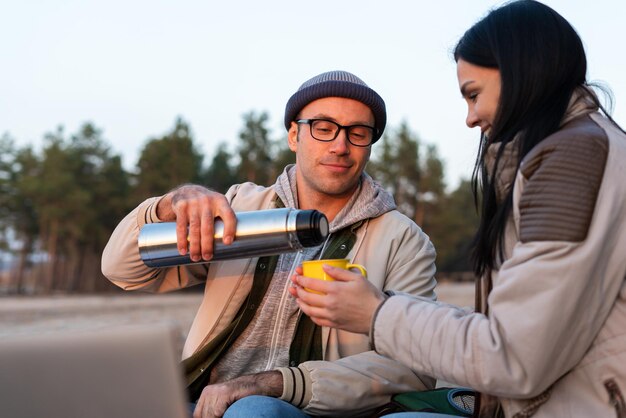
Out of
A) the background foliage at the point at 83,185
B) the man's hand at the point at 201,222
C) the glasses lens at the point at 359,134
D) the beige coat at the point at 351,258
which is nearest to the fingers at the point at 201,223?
the man's hand at the point at 201,222

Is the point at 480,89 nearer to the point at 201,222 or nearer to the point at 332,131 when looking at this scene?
the point at 201,222

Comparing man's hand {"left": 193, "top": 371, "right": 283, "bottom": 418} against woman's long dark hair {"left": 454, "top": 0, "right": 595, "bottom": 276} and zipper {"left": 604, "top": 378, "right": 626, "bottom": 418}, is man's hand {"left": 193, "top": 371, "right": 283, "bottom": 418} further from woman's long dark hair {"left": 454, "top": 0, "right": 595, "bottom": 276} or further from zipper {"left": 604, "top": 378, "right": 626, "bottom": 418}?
zipper {"left": 604, "top": 378, "right": 626, "bottom": 418}

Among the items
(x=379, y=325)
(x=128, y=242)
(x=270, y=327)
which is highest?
(x=128, y=242)

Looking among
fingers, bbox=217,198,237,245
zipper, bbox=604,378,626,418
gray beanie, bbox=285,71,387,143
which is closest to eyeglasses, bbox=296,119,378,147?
gray beanie, bbox=285,71,387,143

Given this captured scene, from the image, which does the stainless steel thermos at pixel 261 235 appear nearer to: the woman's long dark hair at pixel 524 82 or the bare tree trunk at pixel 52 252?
the woman's long dark hair at pixel 524 82

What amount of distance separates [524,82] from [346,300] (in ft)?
2.79

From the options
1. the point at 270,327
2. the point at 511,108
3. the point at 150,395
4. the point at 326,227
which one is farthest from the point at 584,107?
the point at 270,327

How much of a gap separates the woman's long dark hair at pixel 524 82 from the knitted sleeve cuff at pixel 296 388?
3.21ft

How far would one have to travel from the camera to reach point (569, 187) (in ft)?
5.97

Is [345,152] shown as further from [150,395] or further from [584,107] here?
[150,395]

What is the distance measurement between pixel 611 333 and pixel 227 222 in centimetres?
142

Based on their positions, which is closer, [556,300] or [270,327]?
[556,300]

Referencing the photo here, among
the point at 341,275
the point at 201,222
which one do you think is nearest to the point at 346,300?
the point at 341,275

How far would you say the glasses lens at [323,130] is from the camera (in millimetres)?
3621
